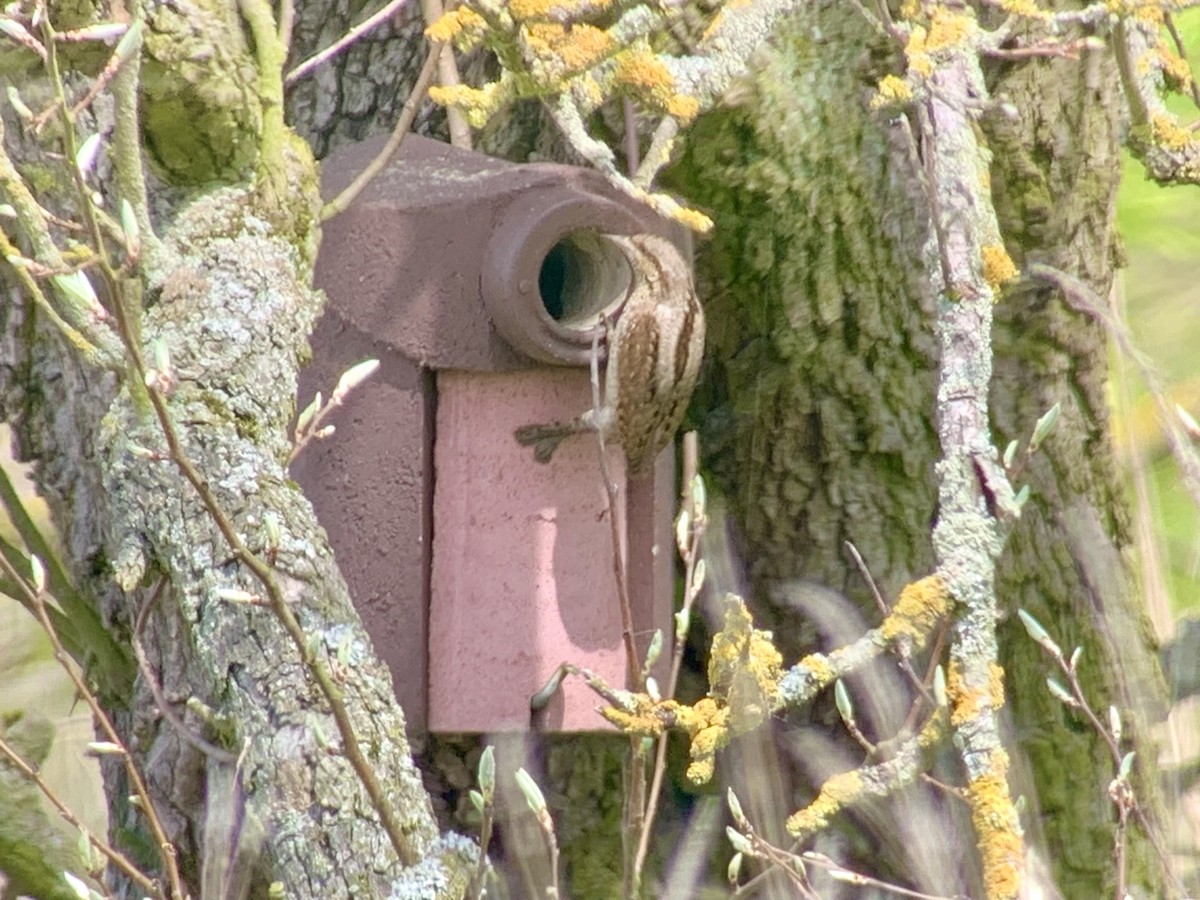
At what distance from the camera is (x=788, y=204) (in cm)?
265

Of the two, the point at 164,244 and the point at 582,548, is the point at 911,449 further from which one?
the point at 164,244

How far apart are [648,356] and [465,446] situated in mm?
296

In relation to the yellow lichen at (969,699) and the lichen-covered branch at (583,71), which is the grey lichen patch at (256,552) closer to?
the lichen-covered branch at (583,71)

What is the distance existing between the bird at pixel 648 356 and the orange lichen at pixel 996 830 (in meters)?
0.92

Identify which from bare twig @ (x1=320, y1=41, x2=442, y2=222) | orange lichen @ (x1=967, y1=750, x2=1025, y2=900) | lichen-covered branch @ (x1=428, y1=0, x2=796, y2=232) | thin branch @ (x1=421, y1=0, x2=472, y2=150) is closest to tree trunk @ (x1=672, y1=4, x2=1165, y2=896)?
thin branch @ (x1=421, y1=0, x2=472, y2=150)

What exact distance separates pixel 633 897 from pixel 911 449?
3.97ft

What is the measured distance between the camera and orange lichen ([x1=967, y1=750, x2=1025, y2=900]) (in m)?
1.47

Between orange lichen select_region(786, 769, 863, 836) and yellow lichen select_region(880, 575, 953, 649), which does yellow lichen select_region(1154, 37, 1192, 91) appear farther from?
orange lichen select_region(786, 769, 863, 836)

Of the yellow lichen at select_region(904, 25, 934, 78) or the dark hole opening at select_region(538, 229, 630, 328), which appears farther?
the dark hole opening at select_region(538, 229, 630, 328)

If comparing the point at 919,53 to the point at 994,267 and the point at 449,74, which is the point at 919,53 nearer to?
the point at 994,267

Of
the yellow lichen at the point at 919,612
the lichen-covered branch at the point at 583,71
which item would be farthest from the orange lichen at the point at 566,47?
the yellow lichen at the point at 919,612

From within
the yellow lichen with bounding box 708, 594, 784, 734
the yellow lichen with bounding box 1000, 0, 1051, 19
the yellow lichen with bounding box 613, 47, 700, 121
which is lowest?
the yellow lichen with bounding box 708, 594, 784, 734

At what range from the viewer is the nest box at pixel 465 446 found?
2252 millimetres

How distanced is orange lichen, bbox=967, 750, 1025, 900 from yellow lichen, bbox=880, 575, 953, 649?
16cm
